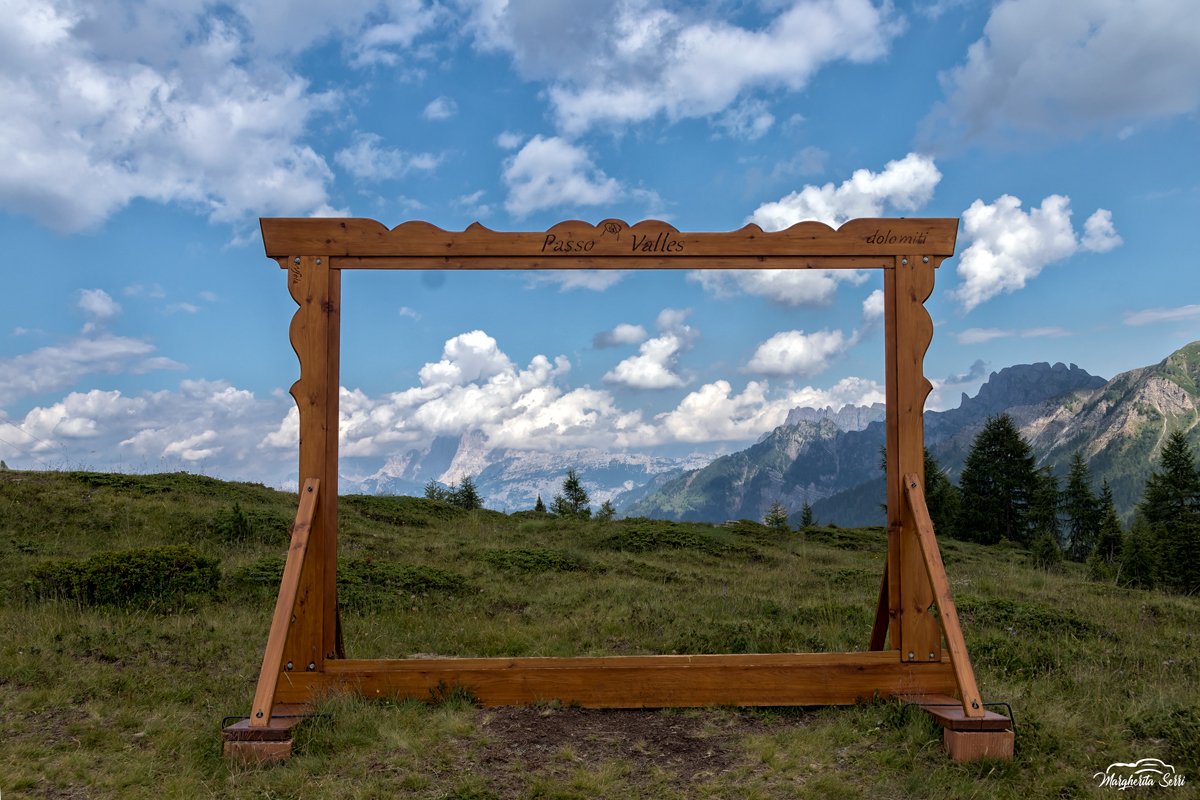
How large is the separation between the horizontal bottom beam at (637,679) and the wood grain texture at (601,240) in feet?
11.6

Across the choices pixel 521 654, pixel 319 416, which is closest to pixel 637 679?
pixel 521 654

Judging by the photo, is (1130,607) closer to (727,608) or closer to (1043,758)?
(727,608)

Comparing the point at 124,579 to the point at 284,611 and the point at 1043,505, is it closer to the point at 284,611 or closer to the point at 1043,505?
the point at 284,611

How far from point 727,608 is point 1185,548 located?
1260 inches

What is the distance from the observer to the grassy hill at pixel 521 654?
5301mm

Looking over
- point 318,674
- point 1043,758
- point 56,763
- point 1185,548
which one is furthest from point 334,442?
point 1185,548

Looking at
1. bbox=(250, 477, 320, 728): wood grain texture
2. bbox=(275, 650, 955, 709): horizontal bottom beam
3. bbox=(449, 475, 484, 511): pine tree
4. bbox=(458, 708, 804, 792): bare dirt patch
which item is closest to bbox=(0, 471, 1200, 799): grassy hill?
bbox=(458, 708, 804, 792): bare dirt patch

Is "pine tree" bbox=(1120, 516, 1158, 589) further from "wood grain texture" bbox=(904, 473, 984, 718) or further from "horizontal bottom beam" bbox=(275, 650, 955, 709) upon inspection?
"horizontal bottom beam" bbox=(275, 650, 955, 709)

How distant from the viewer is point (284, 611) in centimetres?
607

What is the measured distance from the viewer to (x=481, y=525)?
20.2 metres

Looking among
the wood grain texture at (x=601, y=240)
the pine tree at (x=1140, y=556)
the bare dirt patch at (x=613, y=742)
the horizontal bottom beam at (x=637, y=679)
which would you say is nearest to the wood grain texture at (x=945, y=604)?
the horizontal bottom beam at (x=637, y=679)

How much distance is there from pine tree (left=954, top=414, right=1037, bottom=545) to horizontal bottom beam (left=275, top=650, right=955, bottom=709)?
4558 cm

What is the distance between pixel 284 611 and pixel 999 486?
5144 centimetres

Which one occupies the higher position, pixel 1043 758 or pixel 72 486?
pixel 72 486
